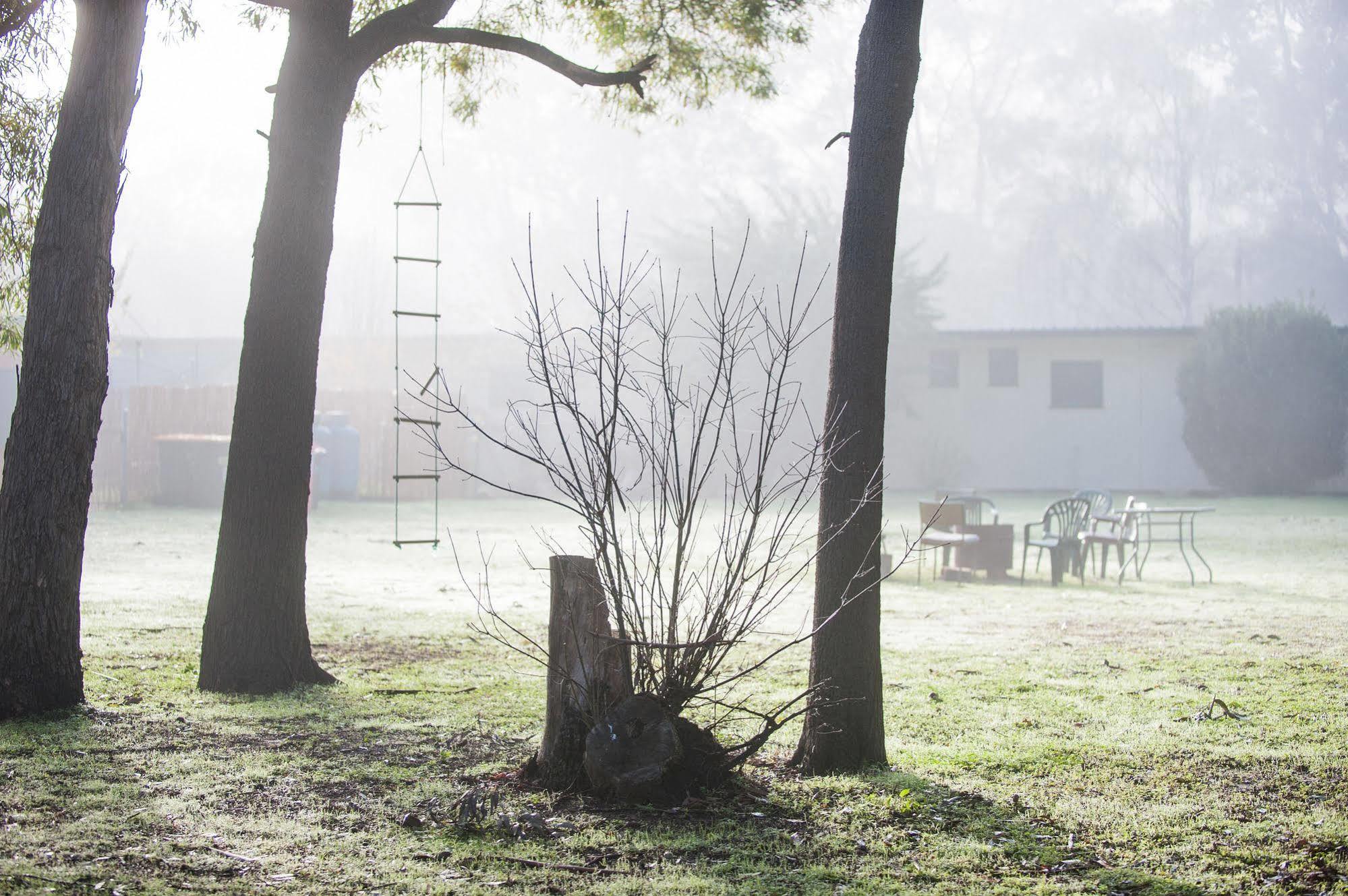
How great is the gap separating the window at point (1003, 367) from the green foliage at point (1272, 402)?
12.5ft

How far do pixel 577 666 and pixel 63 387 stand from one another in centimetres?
278

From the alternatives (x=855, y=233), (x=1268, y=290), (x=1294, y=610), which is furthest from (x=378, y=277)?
(x=855, y=233)

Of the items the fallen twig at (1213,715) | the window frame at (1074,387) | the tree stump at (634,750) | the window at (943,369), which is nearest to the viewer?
the tree stump at (634,750)

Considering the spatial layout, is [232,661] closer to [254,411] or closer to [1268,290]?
[254,411]

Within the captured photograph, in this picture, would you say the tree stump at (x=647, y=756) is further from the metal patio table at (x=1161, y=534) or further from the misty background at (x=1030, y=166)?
the misty background at (x=1030, y=166)

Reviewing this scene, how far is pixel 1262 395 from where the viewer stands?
25203 mm

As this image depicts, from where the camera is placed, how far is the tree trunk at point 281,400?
21.5ft

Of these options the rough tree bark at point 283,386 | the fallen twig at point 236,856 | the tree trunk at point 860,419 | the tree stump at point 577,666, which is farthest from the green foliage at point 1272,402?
the fallen twig at point 236,856

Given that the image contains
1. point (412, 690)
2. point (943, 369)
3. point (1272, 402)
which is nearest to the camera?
point (412, 690)

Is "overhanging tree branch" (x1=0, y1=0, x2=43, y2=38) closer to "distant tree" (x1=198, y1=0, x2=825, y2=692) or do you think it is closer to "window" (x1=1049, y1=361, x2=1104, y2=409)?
"distant tree" (x1=198, y1=0, x2=825, y2=692)

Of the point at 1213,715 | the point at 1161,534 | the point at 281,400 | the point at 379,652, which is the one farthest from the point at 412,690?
the point at 1161,534

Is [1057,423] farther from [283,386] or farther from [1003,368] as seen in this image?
[283,386]

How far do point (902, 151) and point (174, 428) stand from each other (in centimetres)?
2012

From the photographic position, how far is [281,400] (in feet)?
21.5
